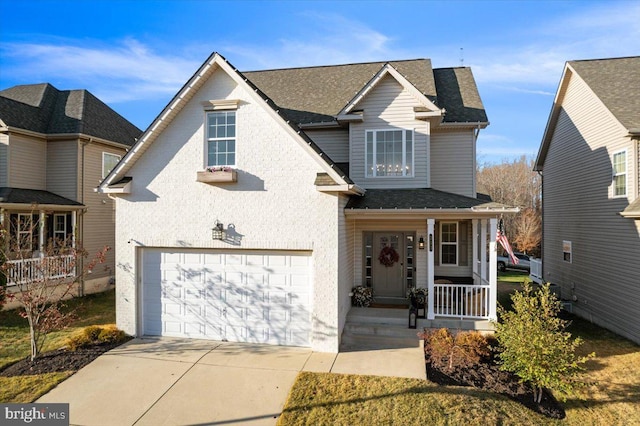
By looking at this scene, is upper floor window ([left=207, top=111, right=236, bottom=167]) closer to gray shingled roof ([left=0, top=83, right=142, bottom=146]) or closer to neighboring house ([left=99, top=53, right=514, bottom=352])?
neighboring house ([left=99, top=53, right=514, bottom=352])

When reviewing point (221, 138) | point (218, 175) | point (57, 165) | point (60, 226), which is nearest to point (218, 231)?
point (218, 175)

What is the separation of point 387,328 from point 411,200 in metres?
3.71

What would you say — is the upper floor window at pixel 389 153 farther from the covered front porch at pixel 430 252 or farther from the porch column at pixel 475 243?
the porch column at pixel 475 243

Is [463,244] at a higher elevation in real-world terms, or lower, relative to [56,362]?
higher

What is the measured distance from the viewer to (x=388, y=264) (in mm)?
11461

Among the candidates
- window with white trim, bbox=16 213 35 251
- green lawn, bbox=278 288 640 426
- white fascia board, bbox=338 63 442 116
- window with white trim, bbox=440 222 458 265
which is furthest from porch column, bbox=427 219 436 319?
window with white trim, bbox=16 213 35 251

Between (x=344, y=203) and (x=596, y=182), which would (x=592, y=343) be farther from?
(x=344, y=203)

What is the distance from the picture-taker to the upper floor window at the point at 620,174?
10719mm

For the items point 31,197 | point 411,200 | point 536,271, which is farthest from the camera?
point 536,271

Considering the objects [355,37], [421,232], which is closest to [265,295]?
[421,232]

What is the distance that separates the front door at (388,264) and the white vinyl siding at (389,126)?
1806 millimetres

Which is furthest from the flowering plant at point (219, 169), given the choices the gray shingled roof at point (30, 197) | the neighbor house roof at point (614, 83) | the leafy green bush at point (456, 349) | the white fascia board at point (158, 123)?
the neighbor house roof at point (614, 83)

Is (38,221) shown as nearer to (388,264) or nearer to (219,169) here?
(219,169)

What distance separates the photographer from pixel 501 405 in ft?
21.4
